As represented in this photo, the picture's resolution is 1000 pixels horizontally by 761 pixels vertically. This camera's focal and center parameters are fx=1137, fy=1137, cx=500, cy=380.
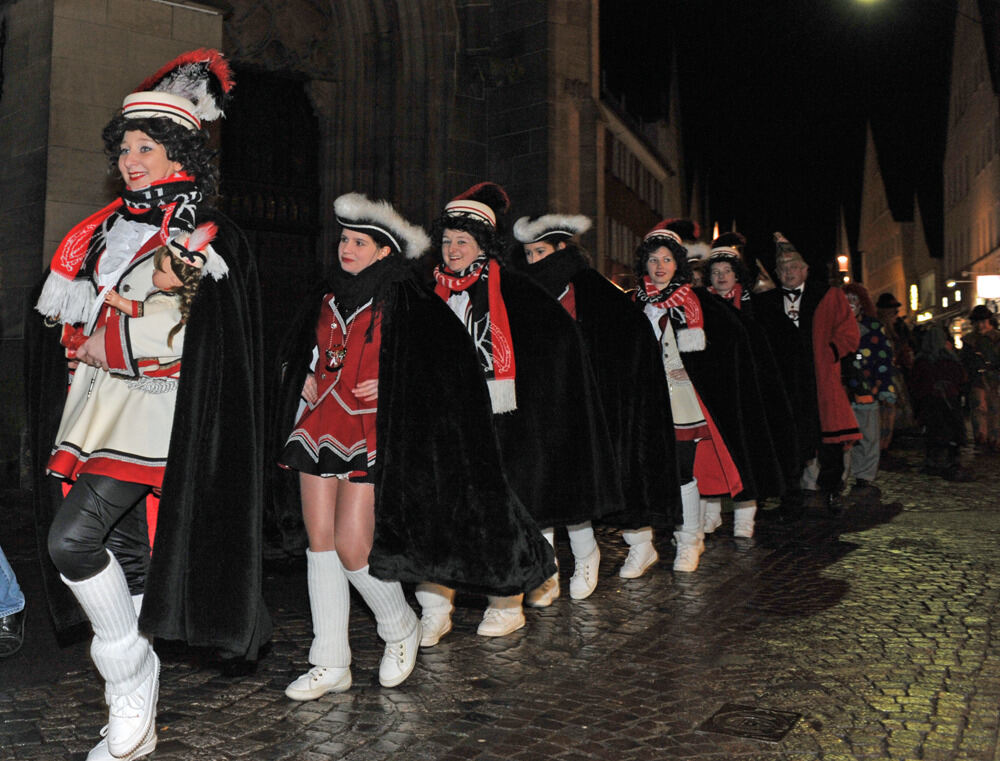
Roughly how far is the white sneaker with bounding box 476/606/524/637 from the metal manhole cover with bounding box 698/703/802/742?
149cm

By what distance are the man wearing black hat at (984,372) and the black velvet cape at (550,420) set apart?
11191mm

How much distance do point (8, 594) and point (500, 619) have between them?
2.30 meters

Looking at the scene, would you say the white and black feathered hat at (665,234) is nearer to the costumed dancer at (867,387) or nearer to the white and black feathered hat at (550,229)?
the white and black feathered hat at (550,229)

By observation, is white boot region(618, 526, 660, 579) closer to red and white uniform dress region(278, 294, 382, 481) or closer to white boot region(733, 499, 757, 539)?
white boot region(733, 499, 757, 539)

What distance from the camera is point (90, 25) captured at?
33.7 ft

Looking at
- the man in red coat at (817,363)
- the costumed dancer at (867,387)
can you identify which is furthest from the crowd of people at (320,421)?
the costumed dancer at (867,387)

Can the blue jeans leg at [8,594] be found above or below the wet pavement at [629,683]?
above

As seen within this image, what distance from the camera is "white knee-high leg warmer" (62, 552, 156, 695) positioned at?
3720 millimetres

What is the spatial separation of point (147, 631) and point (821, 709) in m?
2.50

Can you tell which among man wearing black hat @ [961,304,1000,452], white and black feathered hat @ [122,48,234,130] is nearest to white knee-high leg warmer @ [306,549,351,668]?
white and black feathered hat @ [122,48,234,130]

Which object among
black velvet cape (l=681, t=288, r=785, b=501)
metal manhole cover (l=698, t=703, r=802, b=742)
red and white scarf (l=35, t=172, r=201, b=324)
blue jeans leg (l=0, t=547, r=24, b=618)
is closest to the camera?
red and white scarf (l=35, t=172, r=201, b=324)

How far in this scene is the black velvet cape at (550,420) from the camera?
598 centimetres

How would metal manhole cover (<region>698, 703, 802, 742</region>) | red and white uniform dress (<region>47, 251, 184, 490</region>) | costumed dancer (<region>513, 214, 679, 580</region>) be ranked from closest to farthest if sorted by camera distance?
1. red and white uniform dress (<region>47, 251, 184, 490</region>)
2. metal manhole cover (<region>698, 703, 802, 742</region>)
3. costumed dancer (<region>513, 214, 679, 580</region>)

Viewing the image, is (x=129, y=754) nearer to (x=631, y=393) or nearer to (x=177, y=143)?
(x=177, y=143)
